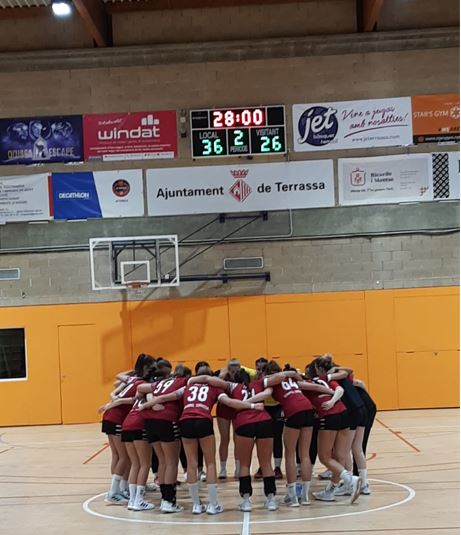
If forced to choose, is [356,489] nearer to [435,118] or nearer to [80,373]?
[80,373]

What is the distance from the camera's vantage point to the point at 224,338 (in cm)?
1591

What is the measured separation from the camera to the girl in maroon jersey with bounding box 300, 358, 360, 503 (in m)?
7.60

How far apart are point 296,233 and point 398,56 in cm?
471

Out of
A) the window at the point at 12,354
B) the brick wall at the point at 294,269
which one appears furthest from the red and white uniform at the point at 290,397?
the window at the point at 12,354

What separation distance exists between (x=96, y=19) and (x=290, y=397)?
11.2 meters

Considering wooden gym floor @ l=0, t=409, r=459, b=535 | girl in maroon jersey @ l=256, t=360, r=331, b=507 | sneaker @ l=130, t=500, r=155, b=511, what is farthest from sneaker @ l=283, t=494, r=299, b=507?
sneaker @ l=130, t=500, r=155, b=511

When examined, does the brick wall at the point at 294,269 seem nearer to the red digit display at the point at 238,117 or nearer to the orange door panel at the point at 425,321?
the orange door panel at the point at 425,321

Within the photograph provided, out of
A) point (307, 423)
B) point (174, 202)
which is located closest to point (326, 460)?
point (307, 423)

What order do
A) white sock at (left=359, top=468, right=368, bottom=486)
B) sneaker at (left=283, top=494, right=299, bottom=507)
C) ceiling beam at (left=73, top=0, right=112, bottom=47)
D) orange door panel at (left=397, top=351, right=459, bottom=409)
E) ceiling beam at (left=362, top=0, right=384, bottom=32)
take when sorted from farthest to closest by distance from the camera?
orange door panel at (left=397, top=351, right=459, bottom=409), ceiling beam at (left=362, top=0, right=384, bottom=32), ceiling beam at (left=73, top=0, right=112, bottom=47), white sock at (left=359, top=468, right=368, bottom=486), sneaker at (left=283, top=494, right=299, bottom=507)

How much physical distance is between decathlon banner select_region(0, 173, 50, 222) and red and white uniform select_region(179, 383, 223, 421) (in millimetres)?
9805

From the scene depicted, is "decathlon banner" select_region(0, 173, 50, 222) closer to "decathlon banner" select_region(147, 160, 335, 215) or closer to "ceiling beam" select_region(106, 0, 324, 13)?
"decathlon banner" select_region(147, 160, 335, 215)

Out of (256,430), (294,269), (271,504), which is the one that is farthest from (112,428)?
(294,269)

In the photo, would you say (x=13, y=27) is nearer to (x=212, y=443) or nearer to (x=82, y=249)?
(x=82, y=249)

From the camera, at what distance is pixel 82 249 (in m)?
16.0
